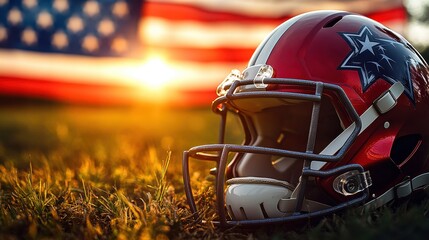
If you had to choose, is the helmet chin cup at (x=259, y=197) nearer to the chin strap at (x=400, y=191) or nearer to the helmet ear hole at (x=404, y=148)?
the chin strap at (x=400, y=191)

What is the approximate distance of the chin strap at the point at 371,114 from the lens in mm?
2178

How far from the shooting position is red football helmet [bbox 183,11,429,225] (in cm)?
213

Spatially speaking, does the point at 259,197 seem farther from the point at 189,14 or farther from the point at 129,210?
the point at 189,14

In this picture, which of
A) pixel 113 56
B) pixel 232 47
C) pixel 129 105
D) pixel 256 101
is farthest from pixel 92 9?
pixel 256 101

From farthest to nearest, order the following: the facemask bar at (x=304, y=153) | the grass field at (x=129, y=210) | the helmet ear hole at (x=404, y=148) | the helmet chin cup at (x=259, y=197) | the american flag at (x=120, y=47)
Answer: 1. the american flag at (x=120, y=47)
2. the helmet ear hole at (x=404, y=148)
3. the helmet chin cup at (x=259, y=197)
4. the facemask bar at (x=304, y=153)
5. the grass field at (x=129, y=210)

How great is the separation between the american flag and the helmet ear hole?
485 cm

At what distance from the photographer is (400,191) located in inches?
90.9

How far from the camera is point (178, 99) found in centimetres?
733

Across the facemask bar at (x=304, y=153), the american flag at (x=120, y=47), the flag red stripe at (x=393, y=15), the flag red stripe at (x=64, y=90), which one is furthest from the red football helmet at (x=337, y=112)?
the flag red stripe at (x=393, y=15)

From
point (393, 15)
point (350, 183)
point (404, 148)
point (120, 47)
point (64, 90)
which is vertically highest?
point (393, 15)

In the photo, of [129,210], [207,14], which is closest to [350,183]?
[129,210]

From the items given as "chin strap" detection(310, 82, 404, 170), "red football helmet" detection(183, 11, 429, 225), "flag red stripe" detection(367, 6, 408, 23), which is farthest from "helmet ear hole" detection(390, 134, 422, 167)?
"flag red stripe" detection(367, 6, 408, 23)

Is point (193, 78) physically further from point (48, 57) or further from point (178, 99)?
point (48, 57)

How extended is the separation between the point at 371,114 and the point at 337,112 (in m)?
0.14
